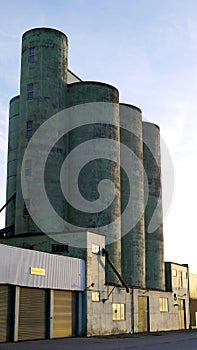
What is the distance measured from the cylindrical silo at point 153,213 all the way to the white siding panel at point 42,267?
65.1ft

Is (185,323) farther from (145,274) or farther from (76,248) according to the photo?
(76,248)

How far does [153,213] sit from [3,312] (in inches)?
1237

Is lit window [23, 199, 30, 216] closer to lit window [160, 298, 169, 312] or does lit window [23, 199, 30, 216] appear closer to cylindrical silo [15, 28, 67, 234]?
cylindrical silo [15, 28, 67, 234]

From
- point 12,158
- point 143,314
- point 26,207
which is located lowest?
point 143,314

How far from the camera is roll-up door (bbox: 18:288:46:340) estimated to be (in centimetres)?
3369

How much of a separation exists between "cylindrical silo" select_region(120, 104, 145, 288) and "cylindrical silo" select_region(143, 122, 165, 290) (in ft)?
12.8

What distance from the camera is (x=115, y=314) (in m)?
44.4

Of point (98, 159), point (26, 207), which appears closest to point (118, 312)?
point (26, 207)

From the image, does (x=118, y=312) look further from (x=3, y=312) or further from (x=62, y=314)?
(x=3, y=312)

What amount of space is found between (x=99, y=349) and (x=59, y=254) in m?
14.6

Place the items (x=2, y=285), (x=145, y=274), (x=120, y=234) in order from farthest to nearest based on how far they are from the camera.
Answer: (x=145, y=274)
(x=120, y=234)
(x=2, y=285)

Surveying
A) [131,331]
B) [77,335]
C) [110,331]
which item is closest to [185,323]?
[131,331]

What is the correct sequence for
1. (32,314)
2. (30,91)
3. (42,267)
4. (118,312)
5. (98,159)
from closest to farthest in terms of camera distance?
(32,314) → (42,267) → (118,312) → (98,159) → (30,91)

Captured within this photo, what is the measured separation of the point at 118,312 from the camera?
45.1 metres
